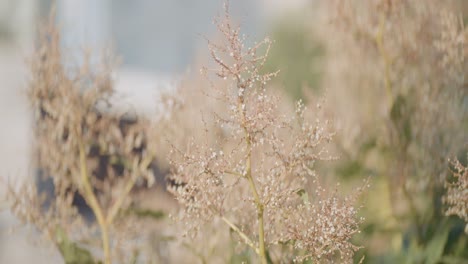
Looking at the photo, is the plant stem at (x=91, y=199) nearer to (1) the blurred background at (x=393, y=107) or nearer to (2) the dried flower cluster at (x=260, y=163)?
(1) the blurred background at (x=393, y=107)

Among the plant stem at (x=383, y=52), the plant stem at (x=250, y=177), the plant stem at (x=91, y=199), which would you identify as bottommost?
the plant stem at (x=91, y=199)

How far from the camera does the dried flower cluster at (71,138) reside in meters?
0.93

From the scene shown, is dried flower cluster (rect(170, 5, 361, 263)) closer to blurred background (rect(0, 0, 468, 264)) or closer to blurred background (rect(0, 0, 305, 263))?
blurred background (rect(0, 0, 468, 264))

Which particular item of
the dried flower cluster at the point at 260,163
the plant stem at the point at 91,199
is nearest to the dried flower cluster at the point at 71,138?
the plant stem at the point at 91,199

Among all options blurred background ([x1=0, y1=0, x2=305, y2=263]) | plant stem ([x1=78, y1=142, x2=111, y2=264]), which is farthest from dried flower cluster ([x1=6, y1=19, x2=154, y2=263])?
blurred background ([x1=0, y1=0, x2=305, y2=263])

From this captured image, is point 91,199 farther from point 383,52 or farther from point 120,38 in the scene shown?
point 120,38

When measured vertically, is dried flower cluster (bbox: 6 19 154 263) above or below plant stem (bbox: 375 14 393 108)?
below

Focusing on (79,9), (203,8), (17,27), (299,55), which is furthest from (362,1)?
(299,55)

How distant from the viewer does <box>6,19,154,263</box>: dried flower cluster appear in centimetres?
93

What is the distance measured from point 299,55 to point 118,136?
184 inches

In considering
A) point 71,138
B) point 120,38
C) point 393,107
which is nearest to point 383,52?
point 393,107

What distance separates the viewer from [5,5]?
2.23 m

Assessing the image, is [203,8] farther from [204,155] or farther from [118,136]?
[204,155]

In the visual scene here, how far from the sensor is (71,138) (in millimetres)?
964
